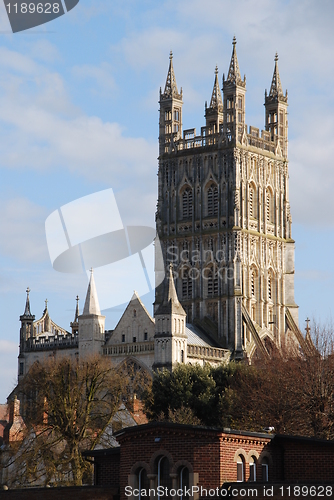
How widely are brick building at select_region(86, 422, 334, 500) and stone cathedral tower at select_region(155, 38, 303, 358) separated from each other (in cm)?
5169

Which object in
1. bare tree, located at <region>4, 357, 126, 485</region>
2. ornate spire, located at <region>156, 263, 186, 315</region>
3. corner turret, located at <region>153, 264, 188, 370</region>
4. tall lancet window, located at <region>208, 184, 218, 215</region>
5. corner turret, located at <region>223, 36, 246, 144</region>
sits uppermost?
corner turret, located at <region>223, 36, 246, 144</region>

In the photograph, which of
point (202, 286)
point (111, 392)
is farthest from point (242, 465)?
point (202, 286)

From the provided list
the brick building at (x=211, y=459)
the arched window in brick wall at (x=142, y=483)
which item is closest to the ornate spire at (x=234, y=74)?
the brick building at (x=211, y=459)

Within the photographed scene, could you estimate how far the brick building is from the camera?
4491cm

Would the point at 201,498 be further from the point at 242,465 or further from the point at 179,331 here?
the point at 179,331

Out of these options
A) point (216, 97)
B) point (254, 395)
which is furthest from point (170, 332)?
point (216, 97)

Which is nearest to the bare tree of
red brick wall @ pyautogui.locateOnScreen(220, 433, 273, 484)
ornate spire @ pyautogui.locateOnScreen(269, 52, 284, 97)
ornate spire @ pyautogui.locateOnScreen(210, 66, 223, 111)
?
red brick wall @ pyautogui.locateOnScreen(220, 433, 273, 484)

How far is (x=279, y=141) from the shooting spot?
4284 inches

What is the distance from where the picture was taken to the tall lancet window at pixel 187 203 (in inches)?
4129

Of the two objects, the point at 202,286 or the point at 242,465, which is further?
the point at 202,286

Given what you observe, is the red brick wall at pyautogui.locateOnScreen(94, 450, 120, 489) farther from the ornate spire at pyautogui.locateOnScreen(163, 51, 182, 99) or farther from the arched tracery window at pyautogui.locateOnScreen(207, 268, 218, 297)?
the ornate spire at pyautogui.locateOnScreen(163, 51, 182, 99)

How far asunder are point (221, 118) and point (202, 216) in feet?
28.6

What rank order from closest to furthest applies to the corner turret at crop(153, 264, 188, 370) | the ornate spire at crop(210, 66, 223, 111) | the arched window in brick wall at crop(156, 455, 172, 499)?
the arched window in brick wall at crop(156, 455, 172, 499) < the corner turret at crop(153, 264, 188, 370) < the ornate spire at crop(210, 66, 223, 111)

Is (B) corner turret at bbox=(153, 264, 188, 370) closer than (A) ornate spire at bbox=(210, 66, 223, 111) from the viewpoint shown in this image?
Yes
